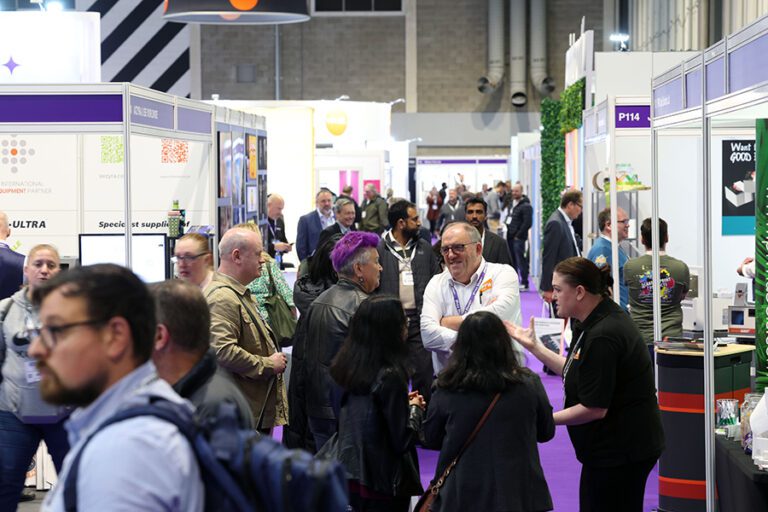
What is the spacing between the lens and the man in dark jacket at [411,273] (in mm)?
6055

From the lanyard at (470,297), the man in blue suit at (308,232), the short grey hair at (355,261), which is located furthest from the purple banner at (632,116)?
the man in blue suit at (308,232)

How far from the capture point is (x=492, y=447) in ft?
11.1


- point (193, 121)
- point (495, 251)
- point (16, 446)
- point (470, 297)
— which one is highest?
point (193, 121)

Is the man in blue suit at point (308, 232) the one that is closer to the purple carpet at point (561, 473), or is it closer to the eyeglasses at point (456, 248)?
the purple carpet at point (561, 473)

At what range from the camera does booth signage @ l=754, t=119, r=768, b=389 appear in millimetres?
4672

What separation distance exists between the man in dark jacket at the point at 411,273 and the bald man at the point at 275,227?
4471 millimetres

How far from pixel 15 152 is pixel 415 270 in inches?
121

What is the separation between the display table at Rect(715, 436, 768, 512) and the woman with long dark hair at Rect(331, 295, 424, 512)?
4.19 ft

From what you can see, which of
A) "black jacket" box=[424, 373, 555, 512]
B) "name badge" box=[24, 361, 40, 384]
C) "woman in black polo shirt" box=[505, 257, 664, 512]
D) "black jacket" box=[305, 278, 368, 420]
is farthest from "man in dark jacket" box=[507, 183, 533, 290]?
"black jacket" box=[424, 373, 555, 512]

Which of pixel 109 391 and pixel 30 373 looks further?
pixel 30 373

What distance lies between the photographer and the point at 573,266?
152 inches

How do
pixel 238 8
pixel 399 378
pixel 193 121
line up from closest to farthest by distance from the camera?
pixel 399 378 → pixel 193 121 → pixel 238 8

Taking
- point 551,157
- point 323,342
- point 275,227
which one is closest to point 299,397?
point 323,342

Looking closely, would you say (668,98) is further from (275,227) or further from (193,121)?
(275,227)
